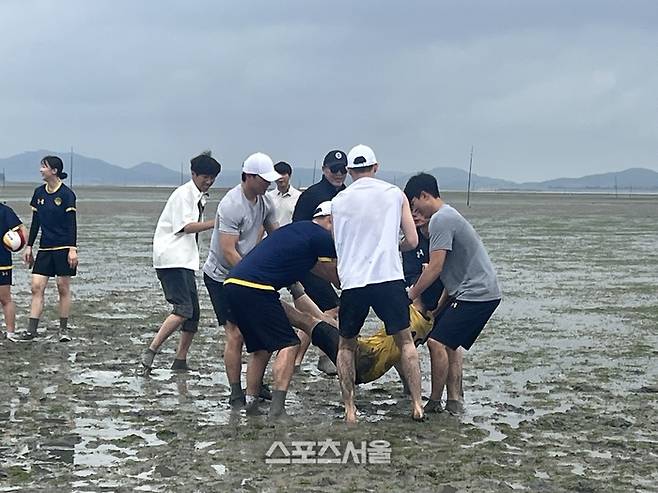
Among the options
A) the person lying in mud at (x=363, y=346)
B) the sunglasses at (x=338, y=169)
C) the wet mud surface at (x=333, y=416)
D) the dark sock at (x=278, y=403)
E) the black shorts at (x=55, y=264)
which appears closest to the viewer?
the wet mud surface at (x=333, y=416)

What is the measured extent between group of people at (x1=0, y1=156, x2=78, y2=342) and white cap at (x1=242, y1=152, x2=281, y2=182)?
354 centimetres

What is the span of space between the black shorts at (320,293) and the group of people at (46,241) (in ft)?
10.0

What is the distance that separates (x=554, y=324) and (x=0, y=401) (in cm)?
706

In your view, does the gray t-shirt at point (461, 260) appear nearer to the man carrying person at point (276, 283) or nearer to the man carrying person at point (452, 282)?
the man carrying person at point (452, 282)

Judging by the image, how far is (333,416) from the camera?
8.59 m

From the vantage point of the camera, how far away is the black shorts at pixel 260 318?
→ 8367 mm

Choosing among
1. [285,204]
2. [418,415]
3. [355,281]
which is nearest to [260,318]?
[355,281]

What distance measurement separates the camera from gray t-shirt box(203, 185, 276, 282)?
29.7 ft

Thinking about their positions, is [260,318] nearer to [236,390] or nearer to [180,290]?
[236,390]

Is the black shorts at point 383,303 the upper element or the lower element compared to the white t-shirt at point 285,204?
lower

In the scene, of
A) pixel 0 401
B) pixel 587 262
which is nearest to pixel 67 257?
pixel 0 401

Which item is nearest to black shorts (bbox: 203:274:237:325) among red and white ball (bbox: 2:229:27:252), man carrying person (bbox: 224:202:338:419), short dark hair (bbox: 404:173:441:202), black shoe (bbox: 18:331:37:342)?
man carrying person (bbox: 224:202:338:419)

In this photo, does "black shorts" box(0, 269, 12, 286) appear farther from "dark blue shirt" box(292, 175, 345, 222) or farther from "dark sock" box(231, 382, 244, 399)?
"dark sock" box(231, 382, 244, 399)

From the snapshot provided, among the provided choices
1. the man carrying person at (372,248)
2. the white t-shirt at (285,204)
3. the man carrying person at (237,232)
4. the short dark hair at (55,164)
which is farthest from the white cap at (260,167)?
the short dark hair at (55,164)
